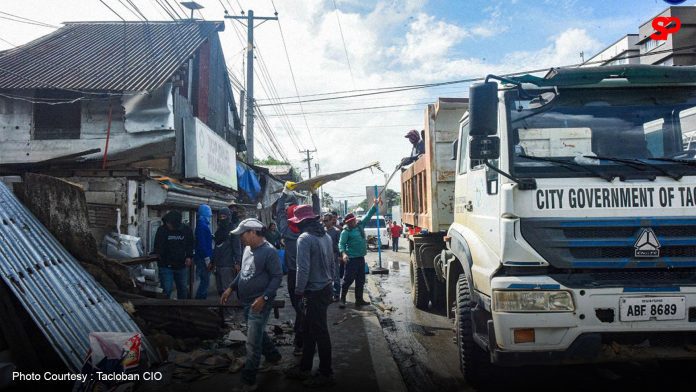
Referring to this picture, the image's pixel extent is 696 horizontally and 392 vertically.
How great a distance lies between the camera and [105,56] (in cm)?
1088

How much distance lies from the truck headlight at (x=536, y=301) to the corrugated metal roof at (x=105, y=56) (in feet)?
25.0

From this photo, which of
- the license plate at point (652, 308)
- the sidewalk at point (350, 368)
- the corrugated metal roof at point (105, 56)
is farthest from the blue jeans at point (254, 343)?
the corrugated metal roof at point (105, 56)

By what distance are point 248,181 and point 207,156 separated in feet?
14.4

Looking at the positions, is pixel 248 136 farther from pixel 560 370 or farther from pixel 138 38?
pixel 560 370

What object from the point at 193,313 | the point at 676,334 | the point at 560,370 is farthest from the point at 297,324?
the point at 676,334

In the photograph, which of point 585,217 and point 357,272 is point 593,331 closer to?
point 585,217

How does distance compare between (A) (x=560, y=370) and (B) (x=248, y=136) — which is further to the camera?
(B) (x=248, y=136)

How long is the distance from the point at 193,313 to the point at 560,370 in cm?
399

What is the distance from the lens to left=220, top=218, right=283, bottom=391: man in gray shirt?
155 inches

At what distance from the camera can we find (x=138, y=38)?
12617 millimetres

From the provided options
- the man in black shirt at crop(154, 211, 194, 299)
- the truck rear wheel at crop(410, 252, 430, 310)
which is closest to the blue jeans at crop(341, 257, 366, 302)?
the truck rear wheel at crop(410, 252, 430, 310)

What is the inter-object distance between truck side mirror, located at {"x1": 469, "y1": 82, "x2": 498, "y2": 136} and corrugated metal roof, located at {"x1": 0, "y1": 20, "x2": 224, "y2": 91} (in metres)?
6.84

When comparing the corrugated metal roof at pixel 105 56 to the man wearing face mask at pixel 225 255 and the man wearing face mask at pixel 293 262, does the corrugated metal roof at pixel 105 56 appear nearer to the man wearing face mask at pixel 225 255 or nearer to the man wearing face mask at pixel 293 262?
the man wearing face mask at pixel 225 255

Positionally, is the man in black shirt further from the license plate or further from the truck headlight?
the license plate
